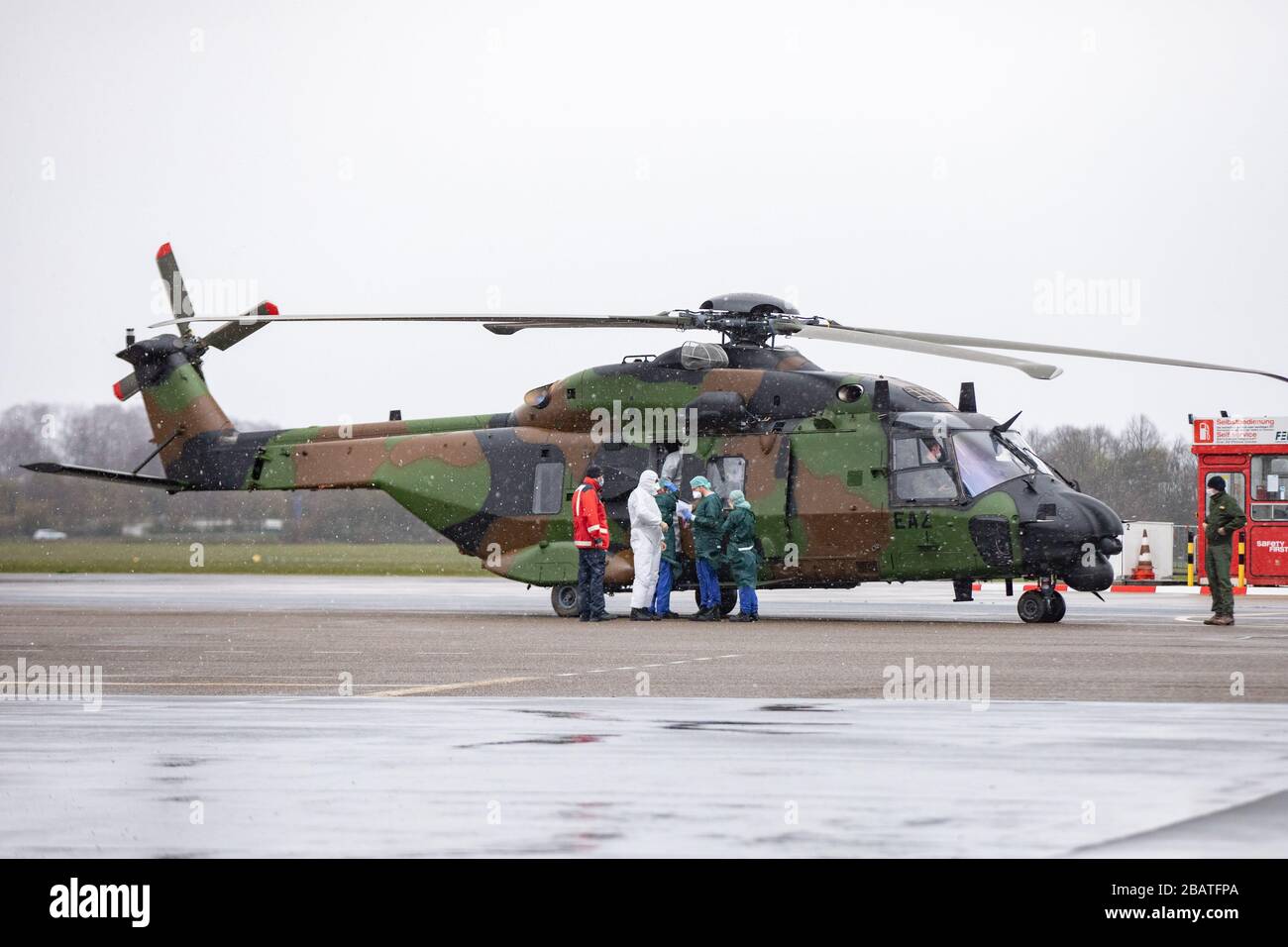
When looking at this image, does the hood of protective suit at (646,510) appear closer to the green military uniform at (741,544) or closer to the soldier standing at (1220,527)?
the green military uniform at (741,544)

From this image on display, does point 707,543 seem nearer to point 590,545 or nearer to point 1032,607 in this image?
point 590,545

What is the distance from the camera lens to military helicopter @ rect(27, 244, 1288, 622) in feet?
74.7

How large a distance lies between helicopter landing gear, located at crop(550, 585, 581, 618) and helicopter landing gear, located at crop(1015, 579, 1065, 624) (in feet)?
19.8

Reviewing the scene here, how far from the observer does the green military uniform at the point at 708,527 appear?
23.8 metres

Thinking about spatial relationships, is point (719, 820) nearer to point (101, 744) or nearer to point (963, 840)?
point (963, 840)

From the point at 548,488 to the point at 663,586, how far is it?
2.30 m

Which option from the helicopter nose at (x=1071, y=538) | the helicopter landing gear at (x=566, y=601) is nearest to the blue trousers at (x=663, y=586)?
the helicopter landing gear at (x=566, y=601)

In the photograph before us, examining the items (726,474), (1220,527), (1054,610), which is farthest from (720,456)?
(1220,527)

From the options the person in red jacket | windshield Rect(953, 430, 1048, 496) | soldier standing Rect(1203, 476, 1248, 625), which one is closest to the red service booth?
soldier standing Rect(1203, 476, 1248, 625)

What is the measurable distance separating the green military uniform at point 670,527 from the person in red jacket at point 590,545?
77 centimetres

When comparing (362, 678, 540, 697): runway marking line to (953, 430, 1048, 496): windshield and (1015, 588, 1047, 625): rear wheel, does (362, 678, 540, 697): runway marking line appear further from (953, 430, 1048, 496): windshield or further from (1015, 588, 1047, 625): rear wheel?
(1015, 588, 1047, 625): rear wheel

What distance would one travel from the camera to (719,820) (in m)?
7.30

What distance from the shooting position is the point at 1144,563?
124ft
